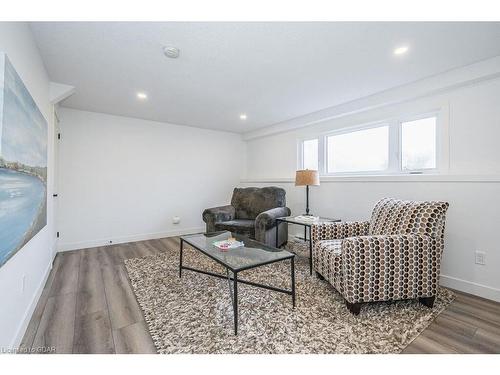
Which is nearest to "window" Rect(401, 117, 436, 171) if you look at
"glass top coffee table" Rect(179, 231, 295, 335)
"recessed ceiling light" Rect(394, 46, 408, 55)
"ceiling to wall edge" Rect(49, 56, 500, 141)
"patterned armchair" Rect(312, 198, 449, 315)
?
"ceiling to wall edge" Rect(49, 56, 500, 141)

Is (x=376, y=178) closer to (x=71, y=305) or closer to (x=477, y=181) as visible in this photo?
(x=477, y=181)

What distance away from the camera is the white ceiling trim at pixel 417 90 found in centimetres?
209

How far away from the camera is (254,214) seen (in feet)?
12.9

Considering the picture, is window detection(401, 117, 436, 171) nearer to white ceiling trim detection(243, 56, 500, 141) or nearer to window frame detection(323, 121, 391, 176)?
window frame detection(323, 121, 391, 176)

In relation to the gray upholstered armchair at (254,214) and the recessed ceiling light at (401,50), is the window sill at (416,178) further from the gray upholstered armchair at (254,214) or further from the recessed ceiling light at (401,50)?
the recessed ceiling light at (401,50)

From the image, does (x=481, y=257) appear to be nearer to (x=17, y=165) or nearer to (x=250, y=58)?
(x=250, y=58)

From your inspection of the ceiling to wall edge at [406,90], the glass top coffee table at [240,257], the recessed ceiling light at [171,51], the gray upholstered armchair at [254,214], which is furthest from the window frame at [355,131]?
the recessed ceiling light at [171,51]

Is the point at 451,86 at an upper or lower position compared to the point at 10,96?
A: upper

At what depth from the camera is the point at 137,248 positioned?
11.8ft

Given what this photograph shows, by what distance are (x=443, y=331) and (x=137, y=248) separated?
145 inches

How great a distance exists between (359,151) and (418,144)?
0.74 metres

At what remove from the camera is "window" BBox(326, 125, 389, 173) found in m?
3.08

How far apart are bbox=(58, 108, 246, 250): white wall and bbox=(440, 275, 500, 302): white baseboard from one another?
383 cm

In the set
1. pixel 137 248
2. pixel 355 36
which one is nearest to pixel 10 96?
pixel 355 36
